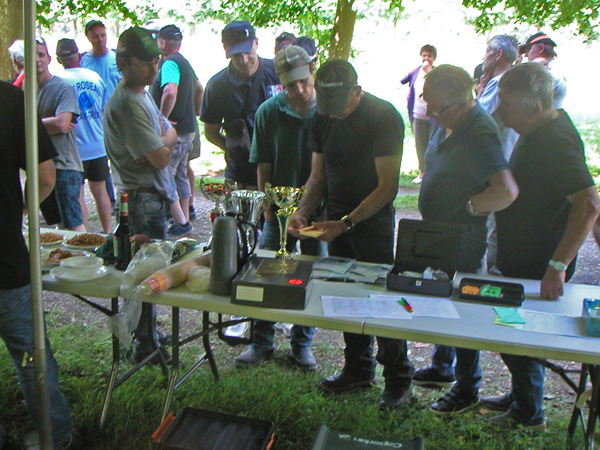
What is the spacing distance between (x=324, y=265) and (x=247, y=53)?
1840 millimetres

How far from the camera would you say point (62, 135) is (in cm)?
419

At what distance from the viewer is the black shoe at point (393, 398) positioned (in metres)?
2.68

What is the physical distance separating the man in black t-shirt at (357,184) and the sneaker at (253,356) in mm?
458

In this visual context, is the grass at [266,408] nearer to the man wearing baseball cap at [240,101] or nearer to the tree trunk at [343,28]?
the man wearing baseball cap at [240,101]

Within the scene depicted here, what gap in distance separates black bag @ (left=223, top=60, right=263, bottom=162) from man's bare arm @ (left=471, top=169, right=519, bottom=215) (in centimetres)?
187

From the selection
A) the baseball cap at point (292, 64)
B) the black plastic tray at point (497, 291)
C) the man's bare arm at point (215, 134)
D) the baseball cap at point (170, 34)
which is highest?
the baseball cap at point (170, 34)

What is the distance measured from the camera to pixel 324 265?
99.5 inches

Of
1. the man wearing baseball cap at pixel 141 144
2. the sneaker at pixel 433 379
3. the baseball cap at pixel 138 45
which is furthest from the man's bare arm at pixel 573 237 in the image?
the baseball cap at pixel 138 45

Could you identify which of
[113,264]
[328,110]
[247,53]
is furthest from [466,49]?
[113,264]

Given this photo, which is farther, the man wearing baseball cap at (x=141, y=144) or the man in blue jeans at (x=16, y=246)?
the man wearing baseball cap at (x=141, y=144)

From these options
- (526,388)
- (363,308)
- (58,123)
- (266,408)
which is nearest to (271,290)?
(363,308)

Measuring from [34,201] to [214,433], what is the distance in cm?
108

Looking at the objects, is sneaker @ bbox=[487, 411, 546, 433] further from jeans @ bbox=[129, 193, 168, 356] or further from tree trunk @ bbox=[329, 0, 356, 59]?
tree trunk @ bbox=[329, 0, 356, 59]

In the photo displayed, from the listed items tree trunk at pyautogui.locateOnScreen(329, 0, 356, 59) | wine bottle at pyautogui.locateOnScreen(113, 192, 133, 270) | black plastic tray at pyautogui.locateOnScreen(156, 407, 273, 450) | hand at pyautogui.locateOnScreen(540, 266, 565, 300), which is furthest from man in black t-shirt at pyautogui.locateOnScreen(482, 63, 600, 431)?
tree trunk at pyautogui.locateOnScreen(329, 0, 356, 59)
